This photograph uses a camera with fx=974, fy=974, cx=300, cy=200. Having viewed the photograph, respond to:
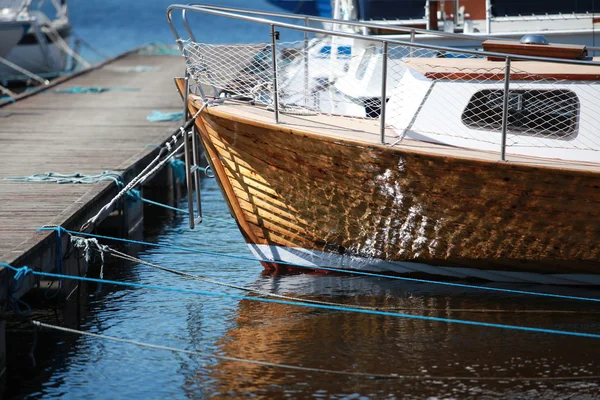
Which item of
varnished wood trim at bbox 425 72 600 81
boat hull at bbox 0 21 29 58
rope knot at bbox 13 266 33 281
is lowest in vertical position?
rope knot at bbox 13 266 33 281

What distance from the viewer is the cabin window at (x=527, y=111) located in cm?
812

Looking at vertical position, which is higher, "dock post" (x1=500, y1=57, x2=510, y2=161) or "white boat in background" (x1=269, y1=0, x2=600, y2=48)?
"white boat in background" (x1=269, y1=0, x2=600, y2=48)

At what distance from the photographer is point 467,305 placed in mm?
8359

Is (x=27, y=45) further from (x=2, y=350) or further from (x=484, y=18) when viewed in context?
(x=2, y=350)

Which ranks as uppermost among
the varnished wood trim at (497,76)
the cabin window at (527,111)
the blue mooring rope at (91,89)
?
the varnished wood trim at (497,76)

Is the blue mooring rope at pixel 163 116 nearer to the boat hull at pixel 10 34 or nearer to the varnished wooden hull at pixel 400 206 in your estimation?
the varnished wooden hull at pixel 400 206

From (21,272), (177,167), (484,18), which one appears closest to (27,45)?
(177,167)

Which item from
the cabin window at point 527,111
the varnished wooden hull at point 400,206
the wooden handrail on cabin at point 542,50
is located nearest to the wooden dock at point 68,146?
the varnished wooden hull at point 400,206

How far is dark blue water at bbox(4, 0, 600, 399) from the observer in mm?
6602

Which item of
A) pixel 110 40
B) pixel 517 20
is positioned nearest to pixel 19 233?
pixel 517 20

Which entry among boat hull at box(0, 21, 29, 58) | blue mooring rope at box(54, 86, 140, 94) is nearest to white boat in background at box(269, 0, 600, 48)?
blue mooring rope at box(54, 86, 140, 94)

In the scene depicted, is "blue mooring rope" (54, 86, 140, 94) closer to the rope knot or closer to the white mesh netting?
the white mesh netting

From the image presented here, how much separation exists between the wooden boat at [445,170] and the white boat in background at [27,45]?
15.4 meters

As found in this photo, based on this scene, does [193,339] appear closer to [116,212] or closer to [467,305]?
[467,305]
